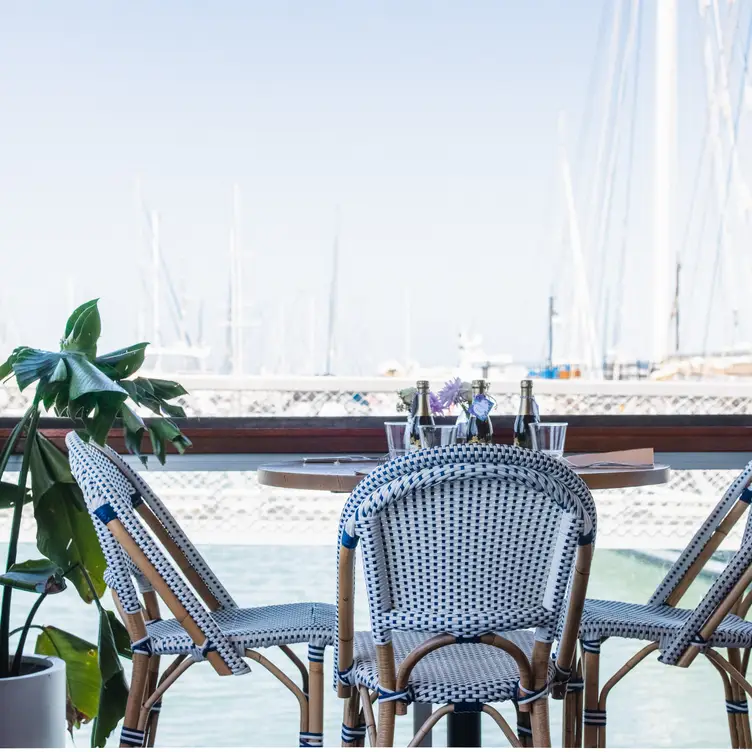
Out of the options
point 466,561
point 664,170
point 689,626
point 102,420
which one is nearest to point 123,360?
point 102,420

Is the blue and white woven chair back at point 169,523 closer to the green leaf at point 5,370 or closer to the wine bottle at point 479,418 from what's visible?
the green leaf at point 5,370

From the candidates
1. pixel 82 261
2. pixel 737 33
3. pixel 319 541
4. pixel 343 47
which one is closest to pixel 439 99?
pixel 343 47

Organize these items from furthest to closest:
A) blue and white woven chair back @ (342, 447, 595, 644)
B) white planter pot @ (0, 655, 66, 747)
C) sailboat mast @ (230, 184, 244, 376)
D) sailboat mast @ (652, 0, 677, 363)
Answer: sailboat mast @ (230, 184, 244, 376) < sailboat mast @ (652, 0, 677, 363) < white planter pot @ (0, 655, 66, 747) < blue and white woven chair back @ (342, 447, 595, 644)

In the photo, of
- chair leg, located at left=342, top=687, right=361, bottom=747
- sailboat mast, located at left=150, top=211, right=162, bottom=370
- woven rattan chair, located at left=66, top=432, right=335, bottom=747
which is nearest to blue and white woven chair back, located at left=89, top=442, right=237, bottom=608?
woven rattan chair, located at left=66, top=432, right=335, bottom=747

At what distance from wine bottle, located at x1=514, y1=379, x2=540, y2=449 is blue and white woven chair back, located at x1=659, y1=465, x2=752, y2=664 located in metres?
0.51

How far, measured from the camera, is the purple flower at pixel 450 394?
7.18 ft

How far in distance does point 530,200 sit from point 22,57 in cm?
1088

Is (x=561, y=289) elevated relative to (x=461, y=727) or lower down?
elevated

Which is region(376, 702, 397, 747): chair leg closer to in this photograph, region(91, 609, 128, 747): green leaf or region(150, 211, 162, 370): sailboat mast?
region(91, 609, 128, 747): green leaf

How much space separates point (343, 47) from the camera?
21812mm

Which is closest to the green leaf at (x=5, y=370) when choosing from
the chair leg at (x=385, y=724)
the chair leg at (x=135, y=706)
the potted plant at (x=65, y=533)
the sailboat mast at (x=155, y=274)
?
the potted plant at (x=65, y=533)

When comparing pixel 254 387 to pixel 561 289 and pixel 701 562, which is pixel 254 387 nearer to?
pixel 701 562

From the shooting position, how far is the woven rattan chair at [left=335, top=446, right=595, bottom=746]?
4.95ft

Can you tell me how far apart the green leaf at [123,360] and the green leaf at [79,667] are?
A: 2.01ft
